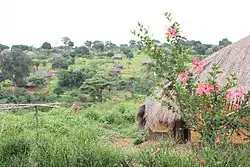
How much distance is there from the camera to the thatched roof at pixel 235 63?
18.9ft

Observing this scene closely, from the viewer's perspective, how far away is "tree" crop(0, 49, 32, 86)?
80.0 feet

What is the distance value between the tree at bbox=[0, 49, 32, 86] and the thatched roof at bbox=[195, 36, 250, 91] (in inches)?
761

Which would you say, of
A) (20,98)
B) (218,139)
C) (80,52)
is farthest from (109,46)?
(218,139)

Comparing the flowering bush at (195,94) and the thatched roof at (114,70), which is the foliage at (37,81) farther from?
the flowering bush at (195,94)

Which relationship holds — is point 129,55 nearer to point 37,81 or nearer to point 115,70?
point 115,70

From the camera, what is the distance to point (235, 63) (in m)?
6.06

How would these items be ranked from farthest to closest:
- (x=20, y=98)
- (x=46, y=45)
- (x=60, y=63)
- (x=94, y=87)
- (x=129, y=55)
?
(x=46, y=45) → (x=129, y=55) → (x=60, y=63) → (x=20, y=98) → (x=94, y=87)

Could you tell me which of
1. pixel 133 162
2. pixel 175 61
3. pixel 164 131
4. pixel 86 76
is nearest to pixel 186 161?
pixel 133 162

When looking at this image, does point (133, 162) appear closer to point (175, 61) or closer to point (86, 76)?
point (175, 61)

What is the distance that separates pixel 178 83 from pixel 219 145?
2.45 ft

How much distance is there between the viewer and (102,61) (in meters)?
30.3

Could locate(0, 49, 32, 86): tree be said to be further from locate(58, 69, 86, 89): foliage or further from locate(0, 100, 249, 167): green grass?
locate(0, 100, 249, 167): green grass

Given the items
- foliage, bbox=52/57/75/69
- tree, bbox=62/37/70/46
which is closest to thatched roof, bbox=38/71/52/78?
foliage, bbox=52/57/75/69

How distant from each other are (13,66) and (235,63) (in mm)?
20534
